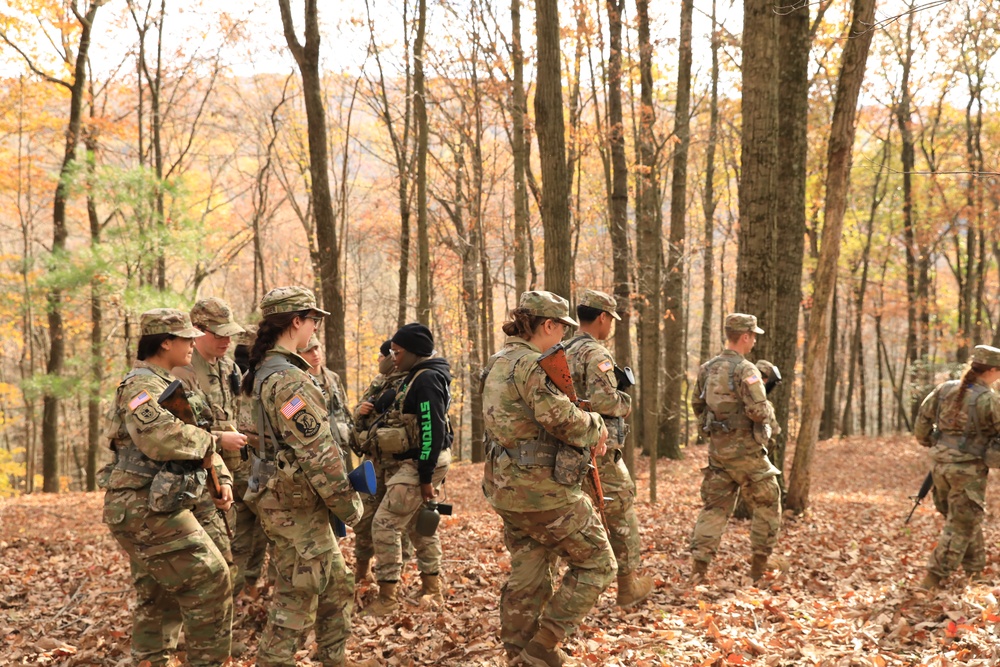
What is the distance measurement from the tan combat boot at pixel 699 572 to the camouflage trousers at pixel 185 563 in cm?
417

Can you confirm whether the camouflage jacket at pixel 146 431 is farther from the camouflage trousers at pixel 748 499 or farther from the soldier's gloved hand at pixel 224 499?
the camouflage trousers at pixel 748 499

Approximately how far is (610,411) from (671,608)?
1.85m

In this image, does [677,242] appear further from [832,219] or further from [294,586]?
[294,586]

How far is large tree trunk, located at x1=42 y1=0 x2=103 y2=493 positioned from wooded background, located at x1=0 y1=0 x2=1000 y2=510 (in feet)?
0.21

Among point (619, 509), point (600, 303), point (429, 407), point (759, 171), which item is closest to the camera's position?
point (600, 303)

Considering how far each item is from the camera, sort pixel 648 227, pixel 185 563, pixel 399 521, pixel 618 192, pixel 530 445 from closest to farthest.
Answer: pixel 185 563
pixel 530 445
pixel 399 521
pixel 618 192
pixel 648 227

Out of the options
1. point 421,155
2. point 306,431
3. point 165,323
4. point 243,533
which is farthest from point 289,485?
point 421,155

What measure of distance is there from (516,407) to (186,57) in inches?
801

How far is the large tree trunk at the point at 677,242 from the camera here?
526 inches

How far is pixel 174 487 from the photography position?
377cm

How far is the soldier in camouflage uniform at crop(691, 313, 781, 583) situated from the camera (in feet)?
20.1

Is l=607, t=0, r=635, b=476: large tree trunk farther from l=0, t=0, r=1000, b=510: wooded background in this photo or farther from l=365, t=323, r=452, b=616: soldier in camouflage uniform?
l=365, t=323, r=452, b=616: soldier in camouflage uniform

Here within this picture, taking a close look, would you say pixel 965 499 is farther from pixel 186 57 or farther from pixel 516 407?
pixel 186 57

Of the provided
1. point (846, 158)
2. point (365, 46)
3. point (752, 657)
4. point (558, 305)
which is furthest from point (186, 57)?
point (752, 657)
